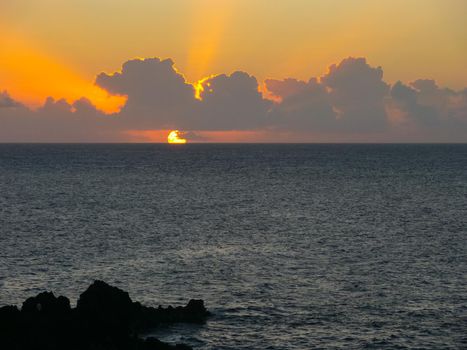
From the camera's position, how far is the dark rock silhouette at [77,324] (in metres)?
41.7

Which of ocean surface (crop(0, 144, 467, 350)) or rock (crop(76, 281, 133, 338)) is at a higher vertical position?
rock (crop(76, 281, 133, 338))

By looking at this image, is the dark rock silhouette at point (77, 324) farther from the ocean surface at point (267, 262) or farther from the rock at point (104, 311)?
the ocean surface at point (267, 262)

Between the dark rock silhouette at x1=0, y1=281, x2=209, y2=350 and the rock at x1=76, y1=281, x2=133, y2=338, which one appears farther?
the rock at x1=76, y1=281, x2=133, y2=338

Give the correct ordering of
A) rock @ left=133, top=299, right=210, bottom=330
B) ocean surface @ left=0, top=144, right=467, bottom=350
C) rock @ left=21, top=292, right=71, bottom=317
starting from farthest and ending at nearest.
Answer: ocean surface @ left=0, top=144, right=467, bottom=350
rock @ left=133, top=299, right=210, bottom=330
rock @ left=21, top=292, right=71, bottom=317

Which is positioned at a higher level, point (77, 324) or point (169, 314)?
point (77, 324)

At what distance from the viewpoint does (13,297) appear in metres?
55.7

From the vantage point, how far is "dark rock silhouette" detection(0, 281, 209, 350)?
41.7 metres

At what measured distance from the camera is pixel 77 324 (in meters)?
43.7

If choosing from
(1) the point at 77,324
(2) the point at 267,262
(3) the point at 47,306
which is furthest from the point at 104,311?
(2) the point at 267,262

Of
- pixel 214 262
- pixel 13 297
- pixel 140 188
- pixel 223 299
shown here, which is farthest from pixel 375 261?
pixel 140 188

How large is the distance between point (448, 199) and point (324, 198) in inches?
946

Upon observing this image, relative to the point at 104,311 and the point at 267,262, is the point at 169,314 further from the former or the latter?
the point at 267,262

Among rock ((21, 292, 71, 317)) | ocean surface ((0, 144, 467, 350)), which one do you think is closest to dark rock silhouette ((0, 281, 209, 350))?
rock ((21, 292, 71, 317))

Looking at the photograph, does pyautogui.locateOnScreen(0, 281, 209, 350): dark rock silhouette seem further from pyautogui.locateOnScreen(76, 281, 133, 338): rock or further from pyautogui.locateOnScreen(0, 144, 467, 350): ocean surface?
pyautogui.locateOnScreen(0, 144, 467, 350): ocean surface
